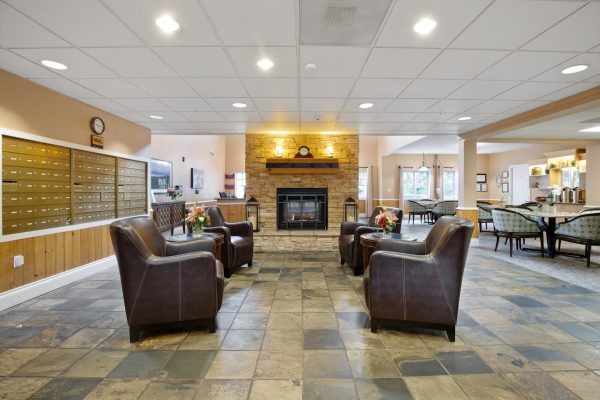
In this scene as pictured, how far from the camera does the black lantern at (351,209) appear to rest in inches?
242

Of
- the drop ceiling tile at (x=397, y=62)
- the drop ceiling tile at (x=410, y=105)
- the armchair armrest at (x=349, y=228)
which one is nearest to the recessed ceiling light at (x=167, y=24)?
the drop ceiling tile at (x=397, y=62)

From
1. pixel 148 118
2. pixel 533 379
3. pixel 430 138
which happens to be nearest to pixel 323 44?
pixel 533 379

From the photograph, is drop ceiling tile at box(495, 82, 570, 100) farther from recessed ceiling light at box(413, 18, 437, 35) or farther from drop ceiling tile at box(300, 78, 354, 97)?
drop ceiling tile at box(300, 78, 354, 97)

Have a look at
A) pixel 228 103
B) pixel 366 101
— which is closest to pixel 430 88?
pixel 366 101

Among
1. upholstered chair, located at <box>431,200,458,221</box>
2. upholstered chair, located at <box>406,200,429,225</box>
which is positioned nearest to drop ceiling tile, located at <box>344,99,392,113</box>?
upholstered chair, located at <box>431,200,458,221</box>

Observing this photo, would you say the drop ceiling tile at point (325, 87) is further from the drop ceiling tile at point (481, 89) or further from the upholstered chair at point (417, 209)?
the upholstered chair at point (417, 209)

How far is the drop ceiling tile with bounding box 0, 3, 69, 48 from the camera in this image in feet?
6.99

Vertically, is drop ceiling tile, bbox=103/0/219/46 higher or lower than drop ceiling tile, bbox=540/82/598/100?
lower

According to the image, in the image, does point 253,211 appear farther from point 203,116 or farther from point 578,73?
point 578,73

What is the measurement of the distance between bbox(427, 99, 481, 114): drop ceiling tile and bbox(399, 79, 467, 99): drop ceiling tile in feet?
1.11

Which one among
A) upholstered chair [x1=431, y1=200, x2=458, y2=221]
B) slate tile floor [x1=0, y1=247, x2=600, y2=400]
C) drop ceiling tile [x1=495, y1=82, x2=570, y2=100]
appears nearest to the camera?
Answer: slate tile floor [x1=0, y1=247, x2=600, y2=400]

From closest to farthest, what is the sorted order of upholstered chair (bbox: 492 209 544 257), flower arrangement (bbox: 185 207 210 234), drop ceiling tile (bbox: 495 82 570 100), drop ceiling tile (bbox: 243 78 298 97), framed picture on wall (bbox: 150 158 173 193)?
drop ceiling tile (bbox: 243 78 298 97) < drop ceiling tile (bbox: 495 82 570 100) < flower arrangement (bbox: 185 207 210 234) < upholstered chair (bbox: 492 209 544 257) < framed picture on wall (bbox: 150 158 173 193)

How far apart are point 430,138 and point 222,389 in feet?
26.6

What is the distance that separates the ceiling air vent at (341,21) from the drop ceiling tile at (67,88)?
9.82 ft
